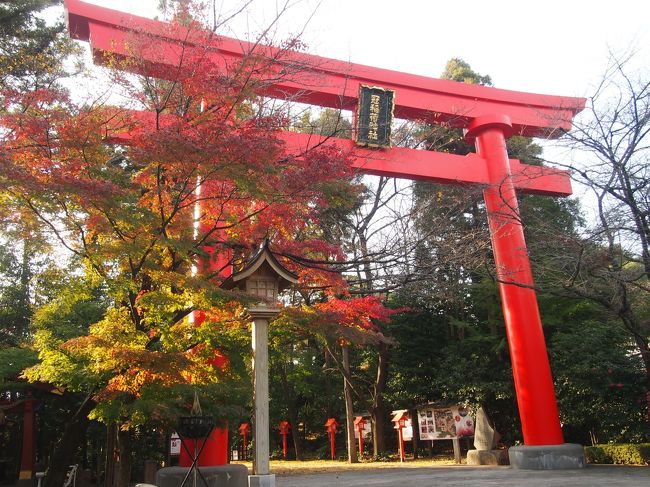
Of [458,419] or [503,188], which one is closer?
[503,188]

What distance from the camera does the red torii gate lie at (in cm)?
998

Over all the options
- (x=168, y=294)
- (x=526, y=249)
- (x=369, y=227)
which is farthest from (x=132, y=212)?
(x=369, y=227)

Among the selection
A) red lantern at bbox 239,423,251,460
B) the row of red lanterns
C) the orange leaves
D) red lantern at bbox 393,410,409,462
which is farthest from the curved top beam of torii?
red lantern at bbox 239,423,251,460

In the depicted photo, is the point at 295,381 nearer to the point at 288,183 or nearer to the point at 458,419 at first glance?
the point at 458,419

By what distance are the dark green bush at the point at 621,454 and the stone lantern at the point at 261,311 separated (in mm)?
8953

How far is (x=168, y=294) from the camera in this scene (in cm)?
688

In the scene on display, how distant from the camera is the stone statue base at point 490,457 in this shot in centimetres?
1320

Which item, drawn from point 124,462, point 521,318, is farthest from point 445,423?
point 124,462

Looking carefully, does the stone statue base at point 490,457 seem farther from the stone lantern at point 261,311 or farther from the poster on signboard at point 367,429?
the stone lantern at point 261,311

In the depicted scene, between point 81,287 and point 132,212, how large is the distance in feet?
5.00

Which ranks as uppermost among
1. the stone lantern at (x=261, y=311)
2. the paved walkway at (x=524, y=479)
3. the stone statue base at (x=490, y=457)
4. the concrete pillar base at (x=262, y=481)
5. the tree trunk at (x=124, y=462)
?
the stone lantern at (x=261, y=311)

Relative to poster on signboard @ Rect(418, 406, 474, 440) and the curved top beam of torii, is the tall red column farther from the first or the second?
poster on signboard @ Rect(418, 406, 474, 440)

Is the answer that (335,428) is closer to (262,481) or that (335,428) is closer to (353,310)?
(353,310)

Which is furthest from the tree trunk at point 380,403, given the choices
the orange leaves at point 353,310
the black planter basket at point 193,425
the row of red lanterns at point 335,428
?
the black planter basket at point 193,425
